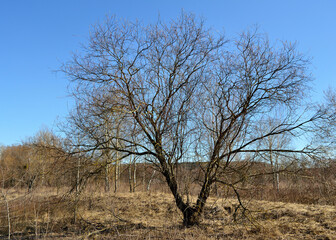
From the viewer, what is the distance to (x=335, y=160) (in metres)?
7.20

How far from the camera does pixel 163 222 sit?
10.1 meters

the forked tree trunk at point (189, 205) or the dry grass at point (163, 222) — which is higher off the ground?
the forked tree trunk at point (189, 205)

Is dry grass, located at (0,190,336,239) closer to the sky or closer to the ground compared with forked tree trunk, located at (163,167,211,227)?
closer to the ground

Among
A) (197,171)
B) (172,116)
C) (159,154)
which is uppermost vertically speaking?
(172,116)

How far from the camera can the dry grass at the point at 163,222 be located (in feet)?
25.4

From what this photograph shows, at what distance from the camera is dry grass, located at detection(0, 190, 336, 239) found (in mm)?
Result: 7746

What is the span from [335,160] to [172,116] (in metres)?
4.48

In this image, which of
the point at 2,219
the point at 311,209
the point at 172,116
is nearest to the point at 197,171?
the point at 172,116

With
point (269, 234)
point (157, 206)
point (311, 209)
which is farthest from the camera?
point (157, 206)

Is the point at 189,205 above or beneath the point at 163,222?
above

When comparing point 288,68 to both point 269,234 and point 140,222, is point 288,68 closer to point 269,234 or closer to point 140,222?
point 269,234

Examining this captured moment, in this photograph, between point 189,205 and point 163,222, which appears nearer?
point 189,205

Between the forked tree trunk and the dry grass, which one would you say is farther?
the forked tree trunk

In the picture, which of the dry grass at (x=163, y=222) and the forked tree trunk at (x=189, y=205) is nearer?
the dry grass at (x=163, y=222)
